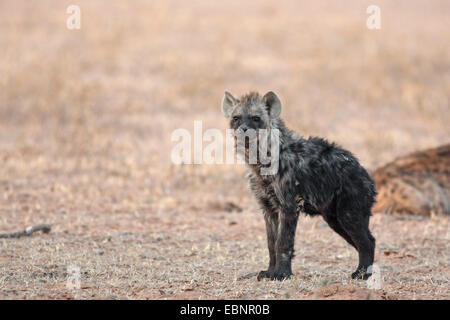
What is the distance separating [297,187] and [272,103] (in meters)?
0.72

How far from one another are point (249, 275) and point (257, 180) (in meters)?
0.78

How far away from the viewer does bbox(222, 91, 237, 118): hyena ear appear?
18.6 feet

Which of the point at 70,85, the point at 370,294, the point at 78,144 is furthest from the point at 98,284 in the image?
the point at 70,85

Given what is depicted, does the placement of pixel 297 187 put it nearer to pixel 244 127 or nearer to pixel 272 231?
pixel 272 231

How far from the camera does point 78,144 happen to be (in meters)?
11.6

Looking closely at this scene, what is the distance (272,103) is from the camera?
216 inches

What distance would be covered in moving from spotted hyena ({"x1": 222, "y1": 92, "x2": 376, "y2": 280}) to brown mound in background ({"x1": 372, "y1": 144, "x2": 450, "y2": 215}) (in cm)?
274

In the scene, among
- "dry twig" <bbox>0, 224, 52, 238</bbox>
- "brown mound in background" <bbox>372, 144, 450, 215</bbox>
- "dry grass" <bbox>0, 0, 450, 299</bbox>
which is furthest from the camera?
"brown mound in background" <bbox>372, 144, 450, 215</bbox>

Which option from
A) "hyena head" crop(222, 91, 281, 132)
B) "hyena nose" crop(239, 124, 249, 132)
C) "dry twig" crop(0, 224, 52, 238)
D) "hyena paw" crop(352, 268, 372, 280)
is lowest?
"hyena paw" crop(352, 268, 372, 280)

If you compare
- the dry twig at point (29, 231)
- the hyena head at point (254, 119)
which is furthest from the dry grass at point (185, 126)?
the hyena head at point (254, 119)

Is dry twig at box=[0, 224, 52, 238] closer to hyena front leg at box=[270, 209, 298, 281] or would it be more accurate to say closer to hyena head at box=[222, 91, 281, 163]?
hyena head at box=[222, 91, 281, 163]

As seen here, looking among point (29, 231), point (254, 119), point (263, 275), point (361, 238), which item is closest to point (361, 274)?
point (361, 238)

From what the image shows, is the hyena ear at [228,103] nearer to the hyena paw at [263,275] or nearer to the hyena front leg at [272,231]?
the hyena front leg at [272,231]

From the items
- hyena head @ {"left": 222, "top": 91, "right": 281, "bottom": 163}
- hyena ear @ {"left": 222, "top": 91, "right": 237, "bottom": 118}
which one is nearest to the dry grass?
hyena head @ {"left": 222, "top": 91, "right": 281, "bottom": 163}
